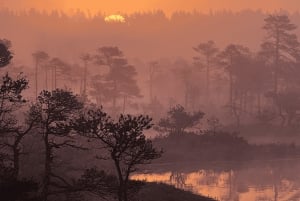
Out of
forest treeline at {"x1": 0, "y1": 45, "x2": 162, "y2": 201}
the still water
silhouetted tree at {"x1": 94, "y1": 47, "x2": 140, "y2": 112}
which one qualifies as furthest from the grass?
silhouetted tree at {"x1": 94, "y1": 47, "x2": 140, "y2": 112}

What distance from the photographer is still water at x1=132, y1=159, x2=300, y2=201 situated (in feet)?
120

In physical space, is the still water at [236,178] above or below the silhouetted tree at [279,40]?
below

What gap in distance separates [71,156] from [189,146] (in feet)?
47.7

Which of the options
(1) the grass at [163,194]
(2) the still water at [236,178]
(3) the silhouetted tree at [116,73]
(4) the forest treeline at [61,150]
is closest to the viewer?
(4) the forest treeline at [61,150]

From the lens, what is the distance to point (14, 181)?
19.1 metres

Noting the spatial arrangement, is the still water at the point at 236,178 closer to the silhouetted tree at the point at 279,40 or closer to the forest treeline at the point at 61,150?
the forest treeline at the point at 61,150

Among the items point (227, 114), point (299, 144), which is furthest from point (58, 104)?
point (227, 114)

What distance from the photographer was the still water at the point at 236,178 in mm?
36531

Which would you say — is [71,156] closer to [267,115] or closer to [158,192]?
[158,192]

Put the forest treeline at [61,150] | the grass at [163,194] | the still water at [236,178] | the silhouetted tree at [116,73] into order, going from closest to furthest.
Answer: the forest treeline at [61,150] → the grass at [163,194] → the still water at [236,178] → the silhouetted tree at [116,73]

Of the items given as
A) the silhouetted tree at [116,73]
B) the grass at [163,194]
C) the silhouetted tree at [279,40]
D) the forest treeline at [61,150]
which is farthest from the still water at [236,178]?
the silhouetted tree at [116,73]

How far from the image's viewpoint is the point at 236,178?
141 ft

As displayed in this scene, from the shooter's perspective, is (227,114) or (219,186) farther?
(227,114)

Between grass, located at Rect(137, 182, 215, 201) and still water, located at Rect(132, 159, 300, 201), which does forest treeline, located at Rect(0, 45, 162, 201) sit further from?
still water, located at Rect(132, 159, 300, 201)
